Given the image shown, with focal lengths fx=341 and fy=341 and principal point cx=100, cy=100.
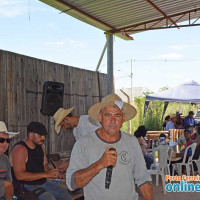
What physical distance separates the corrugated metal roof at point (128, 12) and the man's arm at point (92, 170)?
679 cm

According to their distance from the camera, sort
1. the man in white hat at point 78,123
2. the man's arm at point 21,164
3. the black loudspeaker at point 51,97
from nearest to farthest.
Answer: the man's arm at point 21,164
the man in white hat at point 78,123
the black loudspeaker at point 51,97

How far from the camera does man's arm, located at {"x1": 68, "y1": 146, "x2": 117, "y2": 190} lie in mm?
1803

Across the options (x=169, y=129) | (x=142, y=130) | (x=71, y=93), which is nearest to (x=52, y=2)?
(x=71, y=93)

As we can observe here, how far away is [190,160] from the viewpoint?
7352mm

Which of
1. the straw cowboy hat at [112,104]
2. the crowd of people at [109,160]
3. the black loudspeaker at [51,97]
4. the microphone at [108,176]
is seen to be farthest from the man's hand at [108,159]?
the black loudspeaker at [51,97]

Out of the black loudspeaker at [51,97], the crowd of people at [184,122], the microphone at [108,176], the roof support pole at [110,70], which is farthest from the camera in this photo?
the crowd of people at [184,122]

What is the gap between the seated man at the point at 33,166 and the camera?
355 centimetres

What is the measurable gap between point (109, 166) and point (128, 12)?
863cm

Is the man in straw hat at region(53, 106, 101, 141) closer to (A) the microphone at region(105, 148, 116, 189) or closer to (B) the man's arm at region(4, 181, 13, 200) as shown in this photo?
(B) the man's arm at region(4, 181, 13, 200)

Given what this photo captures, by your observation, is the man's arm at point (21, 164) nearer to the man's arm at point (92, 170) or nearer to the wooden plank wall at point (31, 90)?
the man's arm at point (92, 170)

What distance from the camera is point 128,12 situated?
394 inches

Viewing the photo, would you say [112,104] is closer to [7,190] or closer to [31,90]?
[7,190]

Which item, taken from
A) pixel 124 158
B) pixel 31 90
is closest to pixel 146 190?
pixel 124 158

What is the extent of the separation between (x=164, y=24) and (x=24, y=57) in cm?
644
